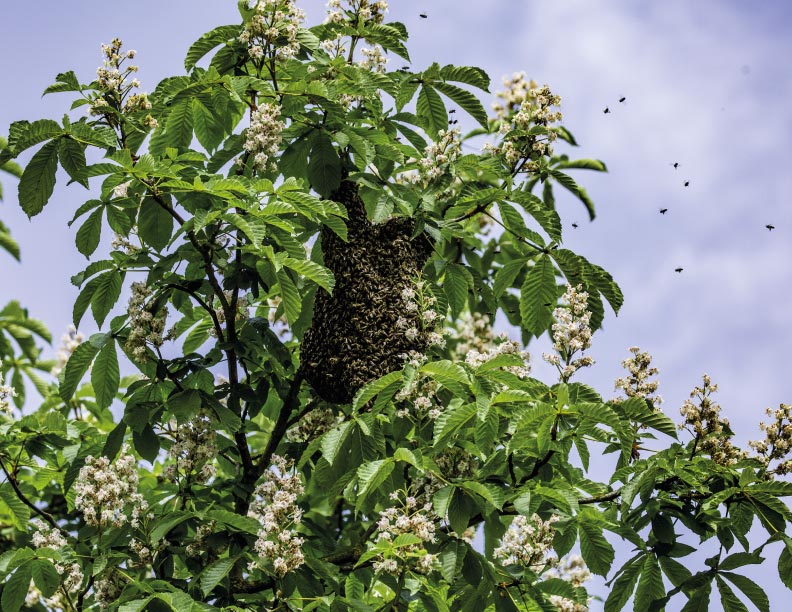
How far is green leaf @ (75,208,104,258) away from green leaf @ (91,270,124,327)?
168 mm

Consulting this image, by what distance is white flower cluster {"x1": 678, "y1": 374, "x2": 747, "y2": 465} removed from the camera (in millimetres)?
5414

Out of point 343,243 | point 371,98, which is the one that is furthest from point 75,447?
point 371,98

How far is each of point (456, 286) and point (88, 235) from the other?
222cm

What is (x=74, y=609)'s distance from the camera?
589cm

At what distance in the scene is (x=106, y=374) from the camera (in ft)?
19.6

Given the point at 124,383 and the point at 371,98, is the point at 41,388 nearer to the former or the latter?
the point at 124,383

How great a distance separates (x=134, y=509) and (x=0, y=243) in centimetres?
667

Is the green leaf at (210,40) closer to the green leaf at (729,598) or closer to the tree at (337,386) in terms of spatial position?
the tree at (337,386)

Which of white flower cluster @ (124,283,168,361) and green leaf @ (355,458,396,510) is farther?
white flower cluster @ (124,283,168,361)

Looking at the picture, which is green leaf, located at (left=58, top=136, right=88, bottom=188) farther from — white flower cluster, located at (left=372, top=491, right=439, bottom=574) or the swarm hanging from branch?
white flower cluster, located at (left=372, top=491, right=439, bottom=574)

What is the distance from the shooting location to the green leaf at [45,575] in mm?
5379

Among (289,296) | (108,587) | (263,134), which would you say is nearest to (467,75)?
(263,134)

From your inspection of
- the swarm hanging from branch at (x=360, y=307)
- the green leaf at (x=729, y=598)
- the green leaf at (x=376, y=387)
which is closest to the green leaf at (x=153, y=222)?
the swarm hanging from branch at (x=360, y=307)

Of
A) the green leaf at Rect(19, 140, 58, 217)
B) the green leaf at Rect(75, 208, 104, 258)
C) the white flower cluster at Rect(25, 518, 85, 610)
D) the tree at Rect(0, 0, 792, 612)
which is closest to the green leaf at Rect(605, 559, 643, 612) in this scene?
the tree at Rect(0, 0, 792, 612)
